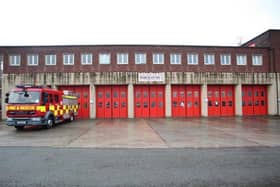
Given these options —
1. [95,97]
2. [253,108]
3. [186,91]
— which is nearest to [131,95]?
[95,97]

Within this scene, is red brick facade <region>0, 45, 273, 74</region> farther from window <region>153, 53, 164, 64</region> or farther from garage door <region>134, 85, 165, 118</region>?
garage door <region>134, 85, 165, 118</region>

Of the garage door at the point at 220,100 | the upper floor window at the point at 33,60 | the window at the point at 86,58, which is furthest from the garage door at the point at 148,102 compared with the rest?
the upper floor window at the point at 33,60

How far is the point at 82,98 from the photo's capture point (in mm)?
18984

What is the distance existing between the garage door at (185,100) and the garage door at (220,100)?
1520 millimetres

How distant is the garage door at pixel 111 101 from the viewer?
1897 cm

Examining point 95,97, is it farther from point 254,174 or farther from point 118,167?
point 254,174

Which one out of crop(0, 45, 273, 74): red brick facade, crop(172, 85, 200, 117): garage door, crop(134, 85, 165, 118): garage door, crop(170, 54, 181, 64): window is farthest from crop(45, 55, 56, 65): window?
crop(172, 85, 200, 117): garage door

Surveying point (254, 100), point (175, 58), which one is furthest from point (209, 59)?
point (254, 100)

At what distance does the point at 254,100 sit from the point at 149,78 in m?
13.1

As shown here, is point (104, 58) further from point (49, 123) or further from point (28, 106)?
point (28, 106)

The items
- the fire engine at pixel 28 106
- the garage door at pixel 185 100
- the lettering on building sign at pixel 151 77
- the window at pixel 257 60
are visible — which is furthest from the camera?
the window at pixel 257 60

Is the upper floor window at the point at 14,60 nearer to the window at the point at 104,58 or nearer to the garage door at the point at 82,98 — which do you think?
the garage door at the point at 82,98

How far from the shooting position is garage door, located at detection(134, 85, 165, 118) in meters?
19.1
